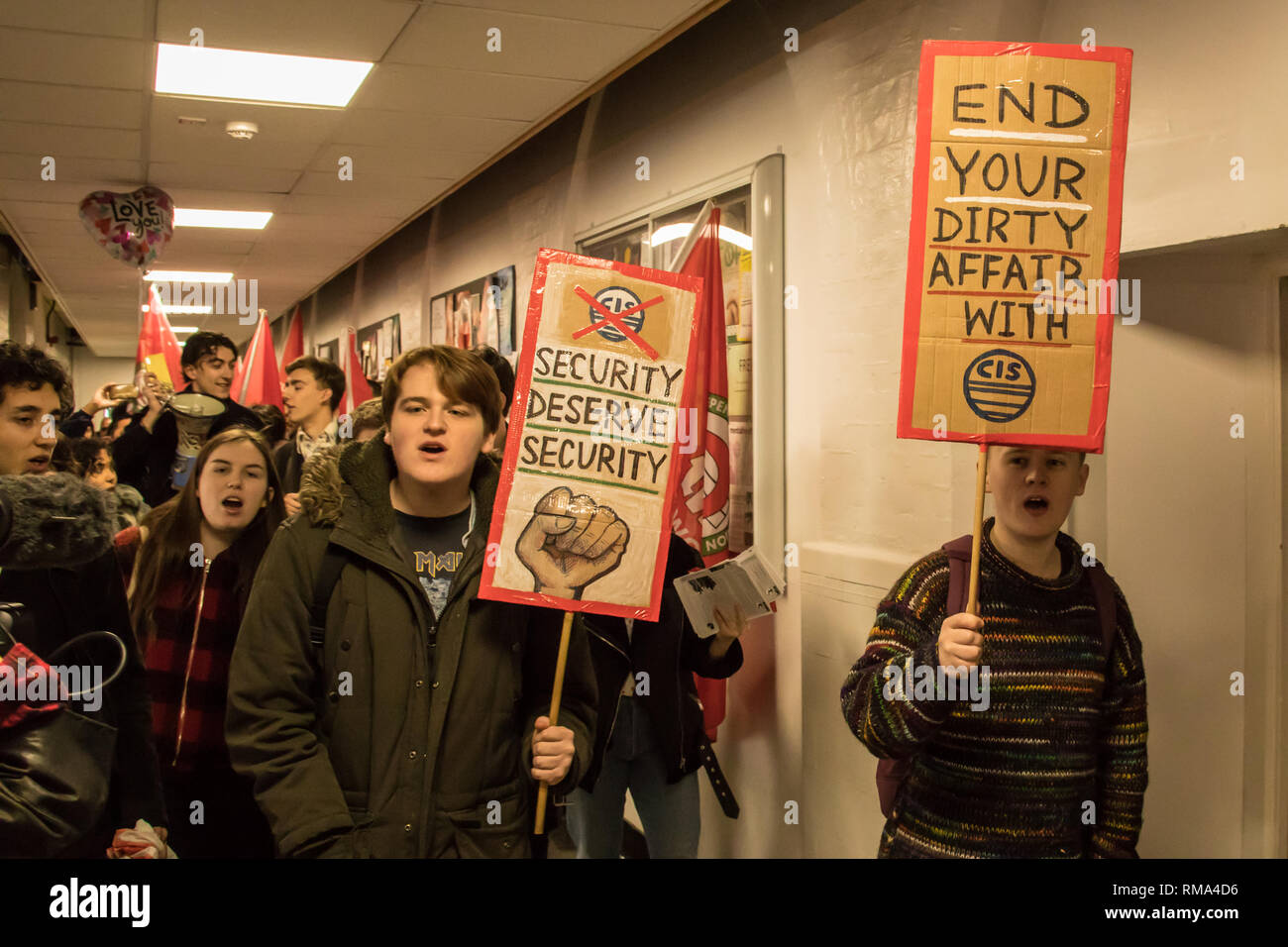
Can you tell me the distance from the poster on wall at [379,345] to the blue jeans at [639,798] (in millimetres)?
5706

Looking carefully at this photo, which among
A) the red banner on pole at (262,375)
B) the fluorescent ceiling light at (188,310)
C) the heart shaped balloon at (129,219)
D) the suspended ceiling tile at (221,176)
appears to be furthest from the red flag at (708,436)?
the fluorescent ceiling light at (188,310)

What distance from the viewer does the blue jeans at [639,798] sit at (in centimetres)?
277

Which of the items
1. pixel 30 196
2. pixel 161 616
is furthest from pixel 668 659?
pixel 30 196

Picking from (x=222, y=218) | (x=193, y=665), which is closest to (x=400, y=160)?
(x=222, y=218)

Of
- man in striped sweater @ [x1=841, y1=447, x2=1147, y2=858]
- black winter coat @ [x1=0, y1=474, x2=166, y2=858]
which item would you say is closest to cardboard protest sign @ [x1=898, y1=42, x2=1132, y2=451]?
man in striped sweater @ [x1=841, y1=447, x2=1147, y2=858]

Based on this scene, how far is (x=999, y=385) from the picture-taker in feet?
6.24

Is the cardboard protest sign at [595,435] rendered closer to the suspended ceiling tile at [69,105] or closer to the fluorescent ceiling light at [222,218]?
the suspended ceiling tile at [69,105]

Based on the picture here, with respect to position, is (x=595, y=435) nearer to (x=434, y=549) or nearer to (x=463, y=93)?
(x=434, y=549)

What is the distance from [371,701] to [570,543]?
0.44 metres

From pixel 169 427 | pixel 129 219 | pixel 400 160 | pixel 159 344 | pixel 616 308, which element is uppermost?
pixel 400 160

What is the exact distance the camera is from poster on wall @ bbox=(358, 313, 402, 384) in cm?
848

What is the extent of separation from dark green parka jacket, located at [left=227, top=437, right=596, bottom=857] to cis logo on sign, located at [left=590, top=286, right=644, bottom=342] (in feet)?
1.57

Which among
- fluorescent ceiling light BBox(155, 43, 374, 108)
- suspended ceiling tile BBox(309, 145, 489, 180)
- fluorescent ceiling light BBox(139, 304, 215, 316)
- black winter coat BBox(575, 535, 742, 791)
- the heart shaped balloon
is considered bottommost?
black winter coat BBox(575, 535, 742, 791)

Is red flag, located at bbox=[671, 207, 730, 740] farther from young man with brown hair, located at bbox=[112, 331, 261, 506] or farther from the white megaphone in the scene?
the white megaphone
